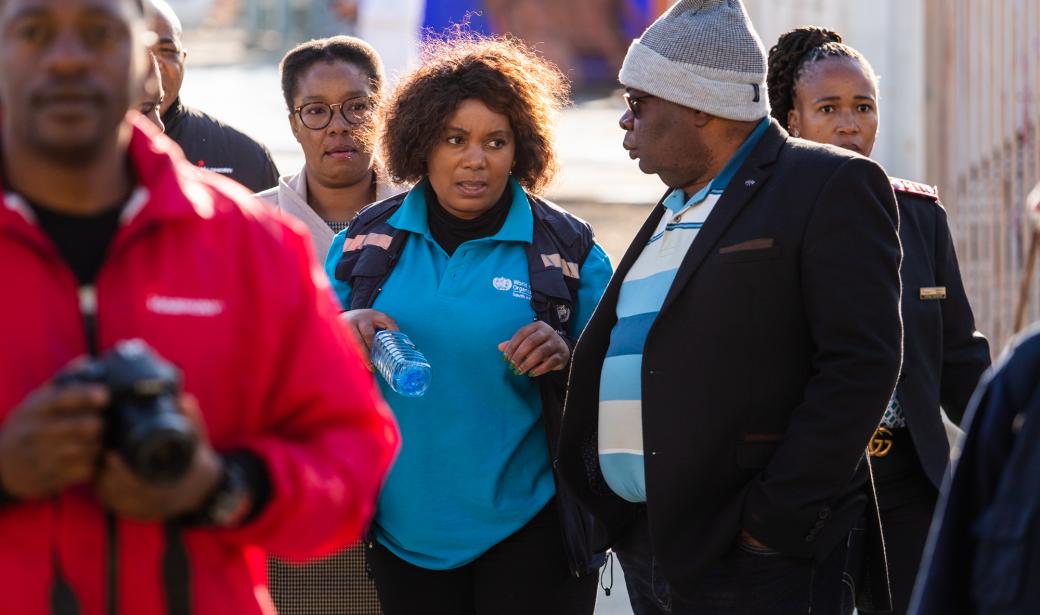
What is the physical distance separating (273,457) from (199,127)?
3.67 meters

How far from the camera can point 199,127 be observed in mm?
5852

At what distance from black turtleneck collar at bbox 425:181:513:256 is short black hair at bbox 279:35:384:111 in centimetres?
87

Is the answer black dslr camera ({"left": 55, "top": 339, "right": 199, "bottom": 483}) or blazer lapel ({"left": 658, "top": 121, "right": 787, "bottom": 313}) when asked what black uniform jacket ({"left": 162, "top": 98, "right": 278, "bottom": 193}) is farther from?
black dslr camera ({"left": 55, "top": 339, "right": 199, "bottom": 483})

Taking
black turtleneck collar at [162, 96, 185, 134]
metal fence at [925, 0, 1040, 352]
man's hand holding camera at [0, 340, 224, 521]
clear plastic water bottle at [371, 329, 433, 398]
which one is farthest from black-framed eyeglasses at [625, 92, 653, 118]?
metal fence at [925, 0, 1040, 352]

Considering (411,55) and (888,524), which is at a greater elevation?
(411,55)

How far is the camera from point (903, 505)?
14.8 ft

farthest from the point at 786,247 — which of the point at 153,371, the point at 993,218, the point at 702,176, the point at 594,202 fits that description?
the point at 594,202

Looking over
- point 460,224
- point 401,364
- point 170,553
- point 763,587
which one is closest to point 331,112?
point 460,224

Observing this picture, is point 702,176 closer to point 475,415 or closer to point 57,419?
point 475,415

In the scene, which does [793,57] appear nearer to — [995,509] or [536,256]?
[536,256]

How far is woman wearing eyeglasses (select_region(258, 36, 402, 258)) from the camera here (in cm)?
520

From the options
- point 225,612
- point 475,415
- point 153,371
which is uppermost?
point 153,371

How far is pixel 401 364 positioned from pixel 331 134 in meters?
1.38

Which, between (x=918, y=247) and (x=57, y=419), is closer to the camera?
(x=57, y=419)
